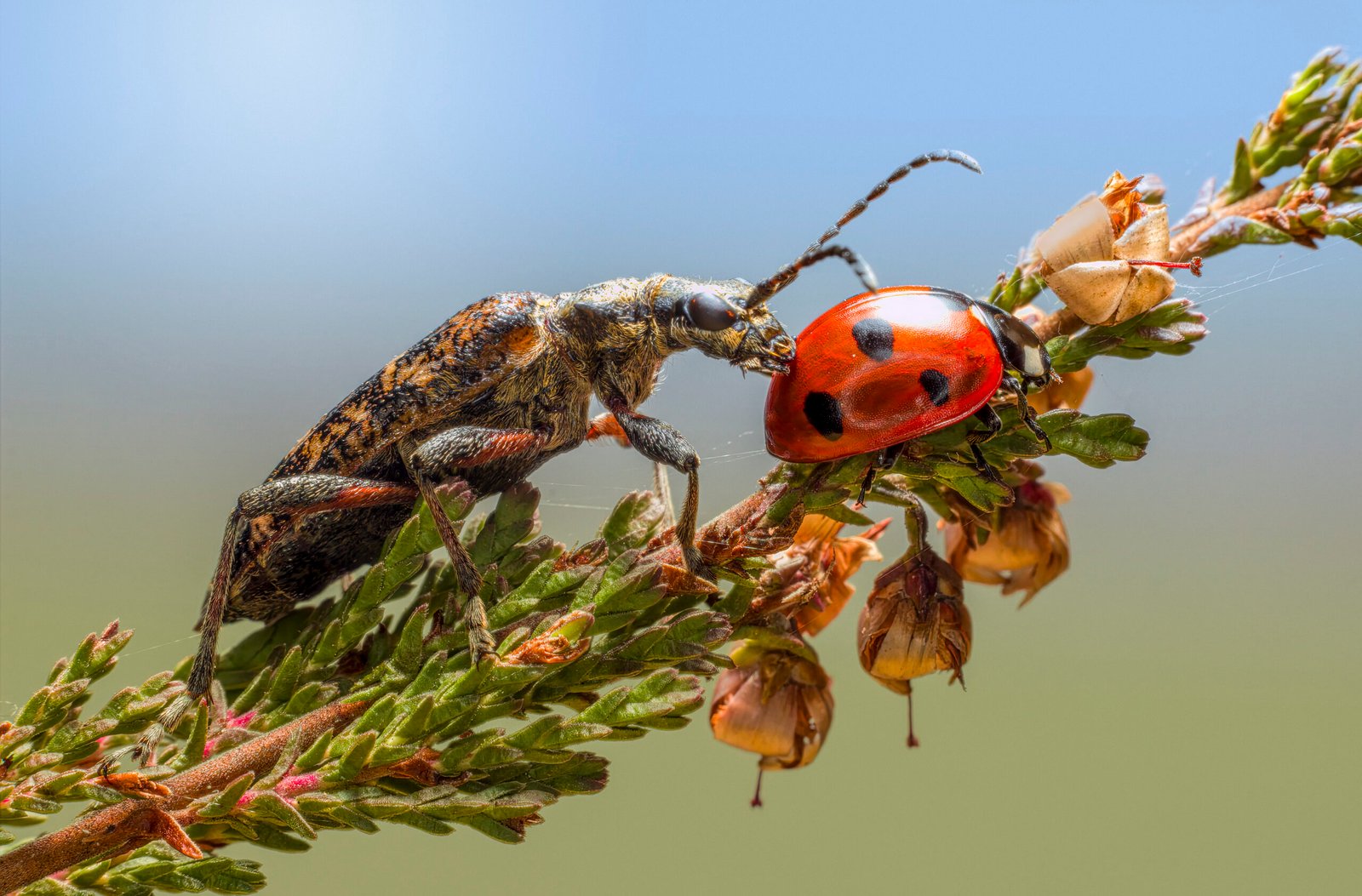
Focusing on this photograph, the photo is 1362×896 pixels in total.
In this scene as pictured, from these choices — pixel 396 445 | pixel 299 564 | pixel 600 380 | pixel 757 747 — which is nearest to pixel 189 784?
pixel 299 564

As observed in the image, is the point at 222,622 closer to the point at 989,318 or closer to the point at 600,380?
the point at 600,380

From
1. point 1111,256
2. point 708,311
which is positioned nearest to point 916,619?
point 1111,256

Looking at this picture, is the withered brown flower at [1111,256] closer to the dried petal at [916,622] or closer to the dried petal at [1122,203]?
the dried petal at [1122,203]

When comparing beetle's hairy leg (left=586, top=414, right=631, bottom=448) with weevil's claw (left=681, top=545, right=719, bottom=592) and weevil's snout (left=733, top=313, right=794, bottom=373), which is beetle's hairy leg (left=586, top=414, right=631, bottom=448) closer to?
weevil's snout (left=733, top=313, right=794, bottom=373)

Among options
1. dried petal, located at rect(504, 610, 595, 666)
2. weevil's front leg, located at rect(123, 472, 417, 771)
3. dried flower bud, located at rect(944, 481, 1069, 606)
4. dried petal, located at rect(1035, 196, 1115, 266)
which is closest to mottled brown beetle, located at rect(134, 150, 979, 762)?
weevil's front leg, located at rect(123, 472, 417, 771)

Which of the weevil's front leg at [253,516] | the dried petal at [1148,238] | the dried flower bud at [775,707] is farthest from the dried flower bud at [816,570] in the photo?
the weevil's front leg at [253,516]

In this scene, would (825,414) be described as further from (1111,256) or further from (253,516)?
(253,516)
